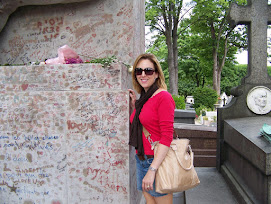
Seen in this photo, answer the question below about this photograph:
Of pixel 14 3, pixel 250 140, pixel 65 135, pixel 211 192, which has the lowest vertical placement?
pixel 211 192

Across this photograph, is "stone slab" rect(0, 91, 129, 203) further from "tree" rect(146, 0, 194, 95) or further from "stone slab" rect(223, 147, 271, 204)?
"tree" rect(146, 0, 194, 95)

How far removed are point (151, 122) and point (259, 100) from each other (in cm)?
350

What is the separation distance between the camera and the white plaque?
4.80 metres

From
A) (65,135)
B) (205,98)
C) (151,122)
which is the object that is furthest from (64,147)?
(205,98)

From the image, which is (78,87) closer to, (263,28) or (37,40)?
(37,40)

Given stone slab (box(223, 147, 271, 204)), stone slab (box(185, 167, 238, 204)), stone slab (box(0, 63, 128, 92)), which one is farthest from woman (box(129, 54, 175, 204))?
stone slab (box(185, 167, 238, 204))

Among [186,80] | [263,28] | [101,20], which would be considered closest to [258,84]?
[263,28]

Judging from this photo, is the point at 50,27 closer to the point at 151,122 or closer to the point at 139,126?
the point at 139,126

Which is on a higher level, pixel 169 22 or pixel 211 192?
pixel 169 22

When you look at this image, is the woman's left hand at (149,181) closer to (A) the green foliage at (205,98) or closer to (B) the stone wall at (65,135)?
(B) the stone wall at (65,135)

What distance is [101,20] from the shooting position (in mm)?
3898

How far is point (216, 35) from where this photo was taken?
22703mm

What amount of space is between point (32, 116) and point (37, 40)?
1656 millimetres

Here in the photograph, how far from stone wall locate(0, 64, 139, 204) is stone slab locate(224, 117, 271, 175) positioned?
1.59 metres
